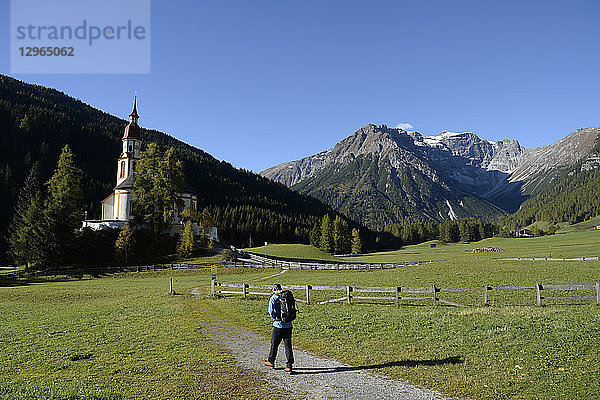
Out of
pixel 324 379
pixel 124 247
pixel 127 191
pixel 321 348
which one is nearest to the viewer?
pixel 324 379

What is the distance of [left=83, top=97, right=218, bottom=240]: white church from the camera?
83.1 metres

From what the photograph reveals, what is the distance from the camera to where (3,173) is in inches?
5817

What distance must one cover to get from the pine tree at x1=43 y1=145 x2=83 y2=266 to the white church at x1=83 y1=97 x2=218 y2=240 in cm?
1174

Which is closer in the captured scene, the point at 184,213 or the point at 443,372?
the point at 443,372

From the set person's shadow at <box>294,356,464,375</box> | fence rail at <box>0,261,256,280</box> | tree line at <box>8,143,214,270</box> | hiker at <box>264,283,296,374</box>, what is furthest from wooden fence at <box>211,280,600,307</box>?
tree line at <box>8,143,214,270</box>

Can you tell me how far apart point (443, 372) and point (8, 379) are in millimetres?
13216

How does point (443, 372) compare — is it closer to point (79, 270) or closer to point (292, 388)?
point (292, 388)

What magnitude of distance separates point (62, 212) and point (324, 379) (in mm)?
67312

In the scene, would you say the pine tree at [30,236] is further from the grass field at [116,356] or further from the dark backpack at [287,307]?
the dark backpack at [287,307]

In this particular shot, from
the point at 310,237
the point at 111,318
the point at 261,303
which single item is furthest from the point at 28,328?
the point at 310,237

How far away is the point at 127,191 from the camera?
8356 cm

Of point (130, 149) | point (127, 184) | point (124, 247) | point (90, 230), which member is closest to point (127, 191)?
point (127, 184)

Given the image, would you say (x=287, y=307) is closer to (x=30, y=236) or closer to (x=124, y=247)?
(x=124, y=247)

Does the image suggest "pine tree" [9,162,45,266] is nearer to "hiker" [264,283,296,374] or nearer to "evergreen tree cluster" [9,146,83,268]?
"evergreen tree cluster" [9,146,83,268]
